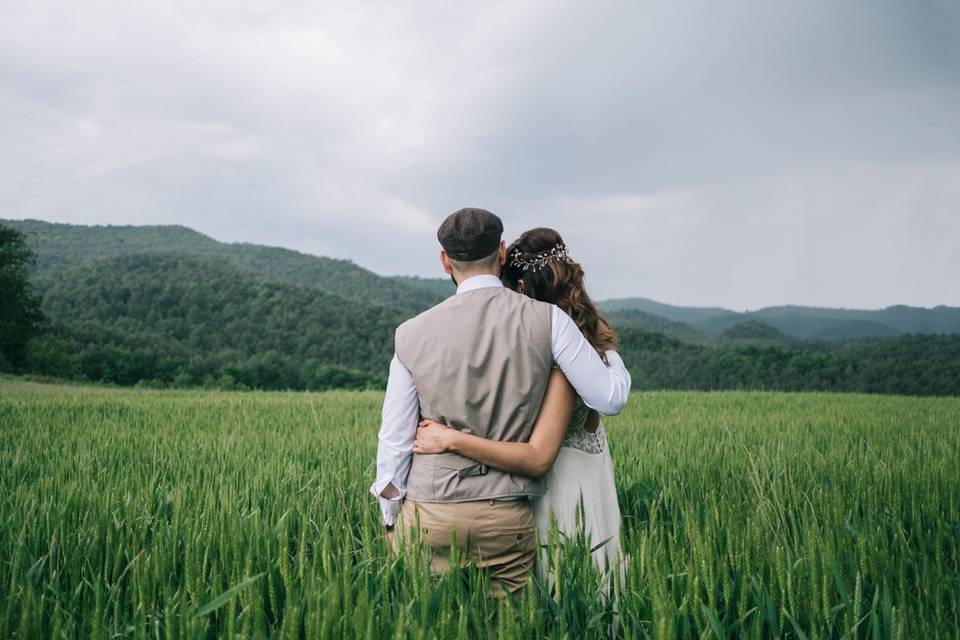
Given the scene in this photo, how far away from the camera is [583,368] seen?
205cm

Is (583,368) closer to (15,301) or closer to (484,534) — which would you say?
(484,534)

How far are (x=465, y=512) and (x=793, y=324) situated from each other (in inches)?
6333

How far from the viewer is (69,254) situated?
108 metres

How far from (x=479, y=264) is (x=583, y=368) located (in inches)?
20.2

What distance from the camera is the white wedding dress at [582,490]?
225 centimetres

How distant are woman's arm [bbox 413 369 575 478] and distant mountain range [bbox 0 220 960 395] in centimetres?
100

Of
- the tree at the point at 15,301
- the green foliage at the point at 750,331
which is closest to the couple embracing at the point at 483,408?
the tree at the point at 15,301

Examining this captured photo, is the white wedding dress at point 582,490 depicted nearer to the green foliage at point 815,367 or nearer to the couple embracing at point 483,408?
the couple embracing at point 483,408

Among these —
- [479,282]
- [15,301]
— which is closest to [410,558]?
[479,282]

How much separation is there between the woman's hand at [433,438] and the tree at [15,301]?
131 feet

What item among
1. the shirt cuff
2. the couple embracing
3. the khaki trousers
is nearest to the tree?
the shirt cuff

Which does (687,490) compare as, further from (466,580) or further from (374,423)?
(374,423)

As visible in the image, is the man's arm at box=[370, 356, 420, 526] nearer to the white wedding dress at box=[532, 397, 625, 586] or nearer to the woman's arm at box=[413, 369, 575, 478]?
the woman's arm at box=[413, 369, 575, 478]

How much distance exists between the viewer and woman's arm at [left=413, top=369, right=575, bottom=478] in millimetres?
1974
